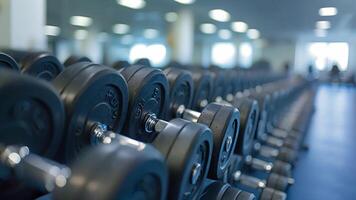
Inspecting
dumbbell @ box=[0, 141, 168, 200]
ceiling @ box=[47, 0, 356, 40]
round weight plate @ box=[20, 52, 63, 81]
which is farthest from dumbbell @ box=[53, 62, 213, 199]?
ceiling @ box=[47, 0, 356, 40]

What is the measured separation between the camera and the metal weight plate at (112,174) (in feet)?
1.39

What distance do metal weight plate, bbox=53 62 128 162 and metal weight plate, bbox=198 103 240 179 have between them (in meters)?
0.27

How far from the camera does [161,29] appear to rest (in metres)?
7.40

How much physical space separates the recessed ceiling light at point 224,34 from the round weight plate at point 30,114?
30.4 ft

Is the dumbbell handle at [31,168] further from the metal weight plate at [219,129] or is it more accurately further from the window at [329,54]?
the window at [329,54]

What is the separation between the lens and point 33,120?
627 mm

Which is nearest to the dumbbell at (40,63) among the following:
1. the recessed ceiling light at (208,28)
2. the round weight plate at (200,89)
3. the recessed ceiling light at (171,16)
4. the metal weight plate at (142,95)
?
the metal weight plate at (142,95)

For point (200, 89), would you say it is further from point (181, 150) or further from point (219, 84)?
point (181, 150)

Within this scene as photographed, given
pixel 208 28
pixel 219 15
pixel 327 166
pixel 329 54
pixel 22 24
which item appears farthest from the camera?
pixel 329 54

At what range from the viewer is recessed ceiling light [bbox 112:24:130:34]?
19.8 ft

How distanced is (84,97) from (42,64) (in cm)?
69

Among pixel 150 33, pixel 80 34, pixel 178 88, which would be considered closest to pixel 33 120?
pixel 178 88

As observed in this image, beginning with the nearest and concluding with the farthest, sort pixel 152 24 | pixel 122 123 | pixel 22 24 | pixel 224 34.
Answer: pixel 122 123
pixel 22 24
pixel 152 24
pixel 224 34

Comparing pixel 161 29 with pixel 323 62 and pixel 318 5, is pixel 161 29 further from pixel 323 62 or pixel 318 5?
pixel 323 62
